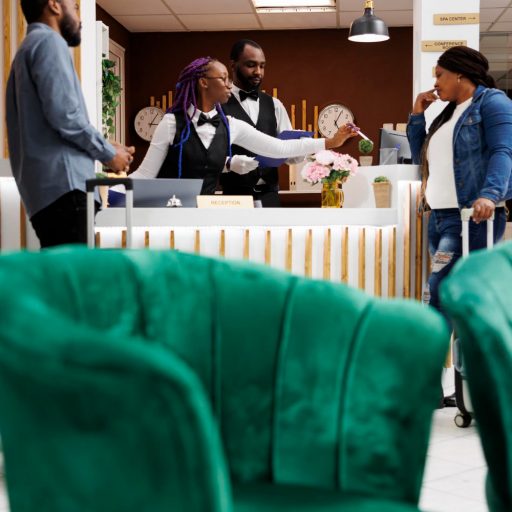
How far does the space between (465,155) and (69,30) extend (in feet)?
5.63

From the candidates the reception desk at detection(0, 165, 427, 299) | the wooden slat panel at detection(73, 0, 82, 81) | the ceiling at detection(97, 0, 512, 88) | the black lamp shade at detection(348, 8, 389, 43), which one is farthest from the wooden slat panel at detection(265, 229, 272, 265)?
the ceiling at detection(97, 0, 512, 88)

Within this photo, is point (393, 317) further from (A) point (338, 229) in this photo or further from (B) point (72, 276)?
(A) point (338, 229)

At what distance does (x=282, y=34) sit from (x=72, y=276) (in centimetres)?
866

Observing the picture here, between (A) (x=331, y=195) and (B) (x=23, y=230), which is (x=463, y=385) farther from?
(B) (x=23, y=230)

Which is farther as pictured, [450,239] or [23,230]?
[23,230]

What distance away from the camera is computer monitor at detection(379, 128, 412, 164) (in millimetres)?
4852

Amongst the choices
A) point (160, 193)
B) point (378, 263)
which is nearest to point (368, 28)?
point (378, 263)

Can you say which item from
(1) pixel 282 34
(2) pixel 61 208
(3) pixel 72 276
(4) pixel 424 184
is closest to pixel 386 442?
(3) pixel 72 276

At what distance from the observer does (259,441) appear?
1.30 meters

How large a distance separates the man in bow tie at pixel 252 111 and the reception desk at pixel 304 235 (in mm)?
699

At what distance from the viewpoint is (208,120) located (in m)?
4.03

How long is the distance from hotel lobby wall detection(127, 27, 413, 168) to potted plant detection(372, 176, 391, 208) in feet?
16.9

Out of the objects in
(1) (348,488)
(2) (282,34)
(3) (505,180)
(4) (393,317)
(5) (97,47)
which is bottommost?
(1) (348,488)

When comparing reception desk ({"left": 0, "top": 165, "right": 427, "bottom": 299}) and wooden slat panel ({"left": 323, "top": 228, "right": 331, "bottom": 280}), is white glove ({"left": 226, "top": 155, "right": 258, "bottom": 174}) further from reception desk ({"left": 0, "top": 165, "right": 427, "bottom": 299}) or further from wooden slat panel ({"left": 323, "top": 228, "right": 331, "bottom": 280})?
wooden slat panel ({"left": 323, "top": 228, "right": 331, "bottom": 280})
